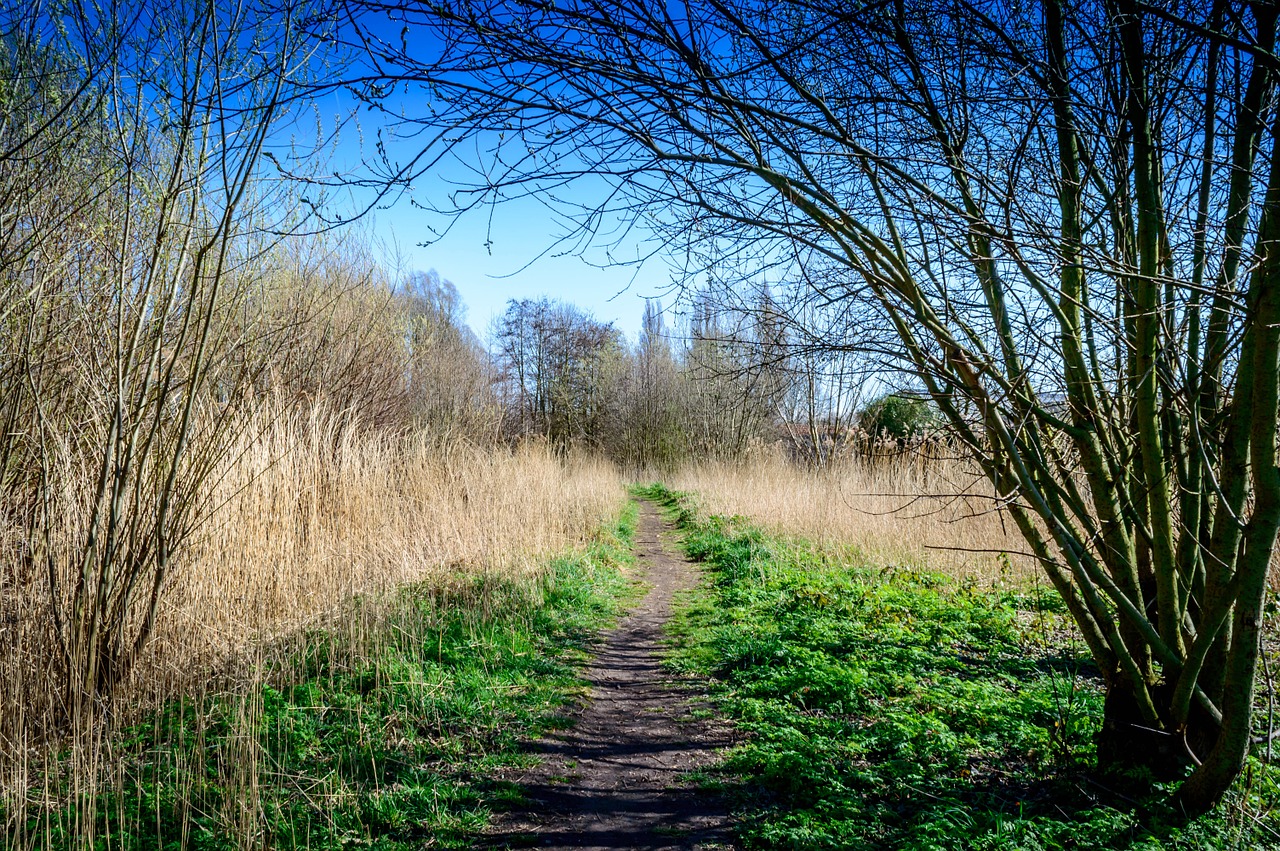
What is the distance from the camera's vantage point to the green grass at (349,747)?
8.89ft

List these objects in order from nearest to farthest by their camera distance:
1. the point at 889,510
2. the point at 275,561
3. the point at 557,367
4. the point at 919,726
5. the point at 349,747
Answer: the point at 349,747, the point at 919,726, the point at 275,561, the point at 889,510, the point at 557,367

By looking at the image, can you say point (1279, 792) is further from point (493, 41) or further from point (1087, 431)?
point (493, 41)

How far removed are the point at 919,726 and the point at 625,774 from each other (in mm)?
1572

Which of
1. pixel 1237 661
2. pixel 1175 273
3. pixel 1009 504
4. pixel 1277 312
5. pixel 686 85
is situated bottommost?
pixel 1237 661

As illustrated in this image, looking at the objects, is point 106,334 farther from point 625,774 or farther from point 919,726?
point 919,726

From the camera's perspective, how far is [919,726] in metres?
3.46

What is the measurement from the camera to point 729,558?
8312 millimetres

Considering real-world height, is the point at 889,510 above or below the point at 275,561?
above

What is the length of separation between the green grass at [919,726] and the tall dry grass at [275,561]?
107 inches

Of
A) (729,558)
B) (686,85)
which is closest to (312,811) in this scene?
(686,85)

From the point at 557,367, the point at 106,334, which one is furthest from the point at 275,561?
the point at 557,367

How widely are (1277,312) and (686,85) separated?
209cm

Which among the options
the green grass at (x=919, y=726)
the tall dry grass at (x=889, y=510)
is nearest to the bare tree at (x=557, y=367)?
the tall dry grass at (x=889, y=510)

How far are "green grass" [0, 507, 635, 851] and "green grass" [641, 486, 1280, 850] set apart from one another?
128 centimetres
